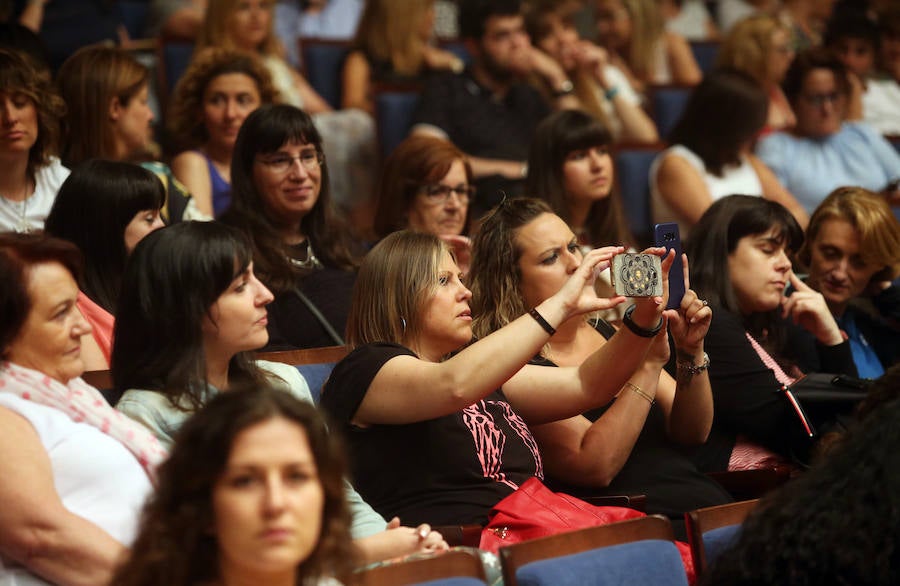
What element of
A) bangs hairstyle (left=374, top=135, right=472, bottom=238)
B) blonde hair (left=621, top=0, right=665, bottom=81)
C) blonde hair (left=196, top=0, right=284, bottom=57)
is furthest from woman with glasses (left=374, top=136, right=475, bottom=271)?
blonde hair (left=621, top=0, right=665, bottom=81)

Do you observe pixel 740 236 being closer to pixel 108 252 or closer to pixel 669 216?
pixel 669 216

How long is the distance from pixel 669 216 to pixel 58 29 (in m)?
2.09

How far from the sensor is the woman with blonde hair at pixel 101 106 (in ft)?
10.7

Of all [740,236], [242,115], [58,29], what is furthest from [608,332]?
[58,29]

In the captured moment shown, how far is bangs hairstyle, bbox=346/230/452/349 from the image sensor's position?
2.25 meters

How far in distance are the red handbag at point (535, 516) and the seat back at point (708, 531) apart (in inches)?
4.9

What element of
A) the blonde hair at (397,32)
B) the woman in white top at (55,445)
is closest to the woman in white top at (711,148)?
the blonde hair at (397,32)

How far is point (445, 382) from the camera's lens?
6.67 ft

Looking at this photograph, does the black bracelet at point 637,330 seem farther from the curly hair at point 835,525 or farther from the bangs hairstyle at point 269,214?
the bangs hairstyle at point 269,214

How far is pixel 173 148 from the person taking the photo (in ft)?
12.2

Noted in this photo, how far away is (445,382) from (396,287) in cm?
29

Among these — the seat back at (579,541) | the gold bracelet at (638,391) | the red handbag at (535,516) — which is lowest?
the red handbag at (535,516)

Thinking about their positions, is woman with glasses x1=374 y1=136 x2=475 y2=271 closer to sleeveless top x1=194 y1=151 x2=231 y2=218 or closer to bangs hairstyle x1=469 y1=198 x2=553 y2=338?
sleeveless top x1=194 y1=151 x2=231 y2=218

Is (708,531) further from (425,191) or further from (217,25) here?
(217,25)
